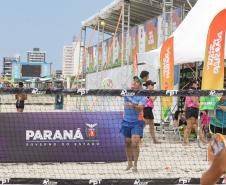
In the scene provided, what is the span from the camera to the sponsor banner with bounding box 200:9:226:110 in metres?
9.83

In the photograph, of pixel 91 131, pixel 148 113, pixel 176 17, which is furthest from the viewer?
pixel 176 17

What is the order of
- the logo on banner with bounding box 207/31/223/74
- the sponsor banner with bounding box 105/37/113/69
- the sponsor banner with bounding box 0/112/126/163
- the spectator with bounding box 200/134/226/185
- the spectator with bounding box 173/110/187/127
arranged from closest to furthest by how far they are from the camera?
the spectator with bounding box 200/134/226/185 < the sponsor banner with bounding box 0/112/126/163 < the logo on banner with bounding box 207/31/223/74 < the spectator with bounding box 173/110/187/127 < the sponsor banner with bounding box 105/37/113/69

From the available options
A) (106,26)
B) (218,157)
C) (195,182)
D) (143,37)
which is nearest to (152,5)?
(143,37)

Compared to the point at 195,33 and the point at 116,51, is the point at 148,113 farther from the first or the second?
the point at 116,51

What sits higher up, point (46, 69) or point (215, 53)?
point (46, 69)

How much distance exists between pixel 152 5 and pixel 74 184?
18.0m

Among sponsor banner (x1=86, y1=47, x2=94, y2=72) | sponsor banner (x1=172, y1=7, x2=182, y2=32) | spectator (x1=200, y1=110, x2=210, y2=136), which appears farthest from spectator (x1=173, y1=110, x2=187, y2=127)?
sponsor banner (x1=86, y1=47, x2=94, y2=72)

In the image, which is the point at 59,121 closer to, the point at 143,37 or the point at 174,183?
the point at 174,183

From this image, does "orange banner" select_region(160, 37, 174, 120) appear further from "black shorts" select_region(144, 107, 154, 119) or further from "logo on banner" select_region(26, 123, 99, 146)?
"logo on banner" select_region(26, 123, 99, 146)

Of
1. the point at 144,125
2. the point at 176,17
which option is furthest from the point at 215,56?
the point at 176,17

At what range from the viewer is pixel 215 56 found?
394 inches

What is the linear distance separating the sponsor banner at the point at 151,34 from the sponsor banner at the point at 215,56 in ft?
33.2

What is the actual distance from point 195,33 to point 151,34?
893 centimetres

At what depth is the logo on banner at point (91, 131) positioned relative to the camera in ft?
27.6
